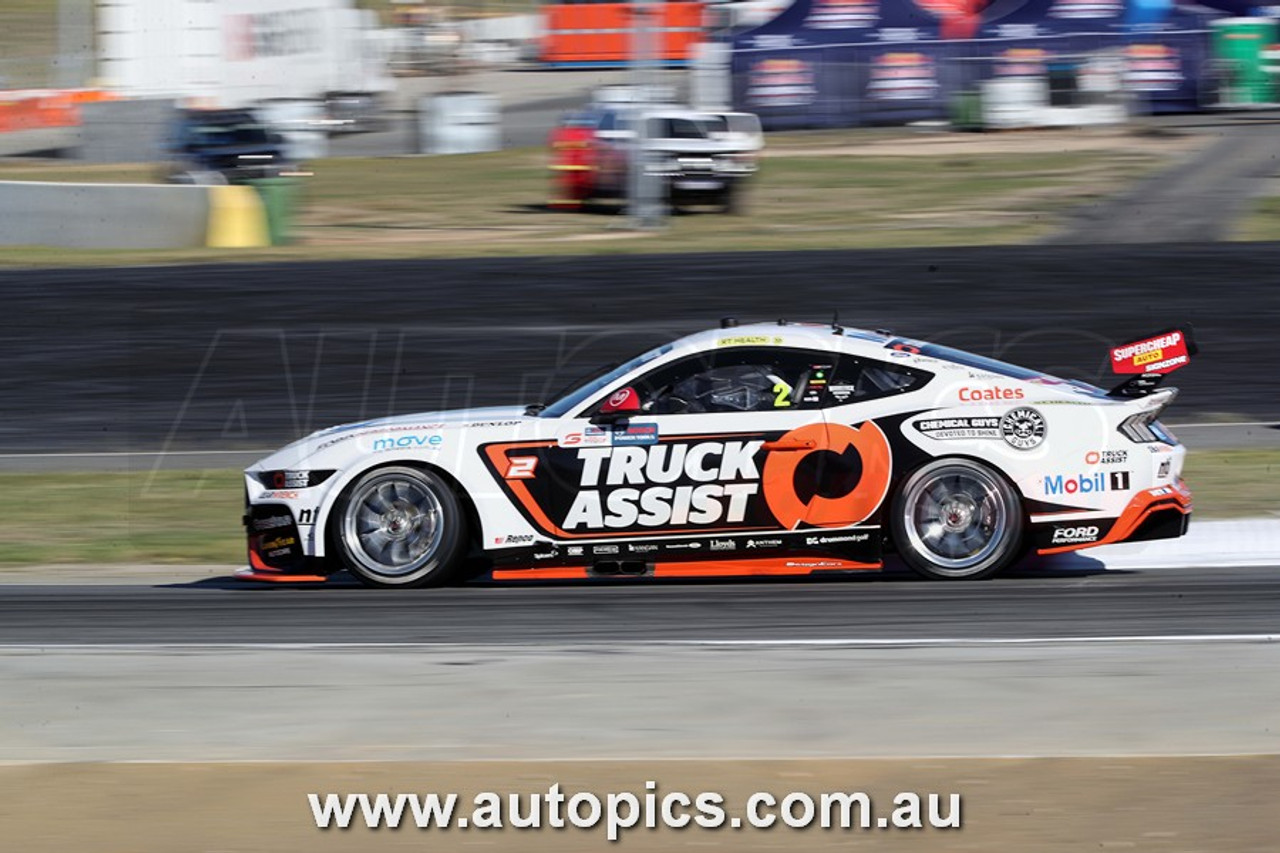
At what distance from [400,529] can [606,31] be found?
150 ft

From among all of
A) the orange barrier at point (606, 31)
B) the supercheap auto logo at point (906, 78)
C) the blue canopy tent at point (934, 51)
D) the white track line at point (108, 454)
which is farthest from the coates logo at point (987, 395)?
→ the orange barrier at point (606, 31)

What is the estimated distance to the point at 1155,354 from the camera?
28.1ft

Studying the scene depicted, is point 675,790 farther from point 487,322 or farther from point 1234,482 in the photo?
point 487,322

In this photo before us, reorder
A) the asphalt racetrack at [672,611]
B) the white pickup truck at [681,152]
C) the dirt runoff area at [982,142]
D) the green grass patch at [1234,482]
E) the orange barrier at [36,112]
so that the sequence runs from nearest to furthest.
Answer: the asphalt racetrack at [672,611] < the green grass patch at [1234,482] < the white pickup truck at [681,152] < the dirt runoff area at [982,142] < the orange barrier at [36,112]

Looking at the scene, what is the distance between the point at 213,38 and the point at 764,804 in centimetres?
3317

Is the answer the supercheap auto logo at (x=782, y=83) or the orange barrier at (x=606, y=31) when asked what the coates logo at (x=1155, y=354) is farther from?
the orange barrier at (x=606, y=31)

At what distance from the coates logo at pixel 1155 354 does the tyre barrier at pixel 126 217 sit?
→ 15412mm

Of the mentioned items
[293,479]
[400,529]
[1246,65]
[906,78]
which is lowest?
[400,529]

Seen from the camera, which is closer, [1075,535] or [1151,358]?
[1075,535]

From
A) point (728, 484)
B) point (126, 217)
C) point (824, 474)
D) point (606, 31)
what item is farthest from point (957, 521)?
point (606, 31)

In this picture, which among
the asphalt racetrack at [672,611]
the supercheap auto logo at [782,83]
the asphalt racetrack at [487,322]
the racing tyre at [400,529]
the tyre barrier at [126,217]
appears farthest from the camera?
the supercheap auto logo at [782,83]

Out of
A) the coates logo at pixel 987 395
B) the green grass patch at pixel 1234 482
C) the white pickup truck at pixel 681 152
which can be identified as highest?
the white pickup truck at pixel 681 152

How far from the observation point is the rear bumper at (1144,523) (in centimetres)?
841

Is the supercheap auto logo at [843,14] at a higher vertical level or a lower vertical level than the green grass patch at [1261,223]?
higher
